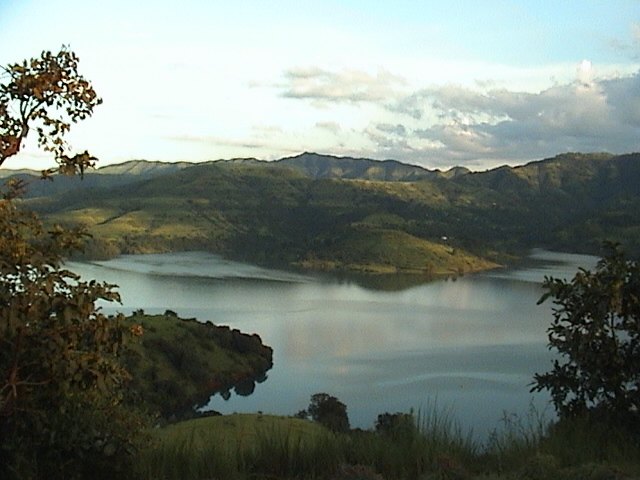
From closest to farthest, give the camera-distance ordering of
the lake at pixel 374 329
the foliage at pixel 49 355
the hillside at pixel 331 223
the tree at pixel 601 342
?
the foliage at pixel 49 355 → the tree at pixel 601 342 → the lake at pixel 374 329 → the hillside at pixel 331 223

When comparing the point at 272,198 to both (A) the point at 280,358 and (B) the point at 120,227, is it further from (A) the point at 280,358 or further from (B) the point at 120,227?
(A) the point at 280,358

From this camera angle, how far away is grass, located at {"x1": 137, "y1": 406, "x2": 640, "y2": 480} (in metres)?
5.04

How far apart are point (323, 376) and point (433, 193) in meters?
161

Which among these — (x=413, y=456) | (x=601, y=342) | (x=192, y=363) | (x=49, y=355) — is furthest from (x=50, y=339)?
(x=192, y=363)

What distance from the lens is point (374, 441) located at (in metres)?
5.84

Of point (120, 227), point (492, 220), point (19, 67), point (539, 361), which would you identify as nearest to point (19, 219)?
point (19, 67)

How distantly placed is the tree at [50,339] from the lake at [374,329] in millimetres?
8574

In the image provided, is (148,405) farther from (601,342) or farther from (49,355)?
(601,342)

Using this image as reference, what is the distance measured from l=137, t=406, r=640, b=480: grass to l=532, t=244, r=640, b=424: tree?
0.34 m

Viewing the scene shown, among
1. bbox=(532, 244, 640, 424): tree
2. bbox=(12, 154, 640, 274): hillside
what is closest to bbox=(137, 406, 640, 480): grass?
bbox=(532, 244, 640, 424): tree

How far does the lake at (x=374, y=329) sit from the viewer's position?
35875 millimetres

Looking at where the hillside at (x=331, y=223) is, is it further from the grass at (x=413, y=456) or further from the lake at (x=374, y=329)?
the grass at (x=413, y=456)

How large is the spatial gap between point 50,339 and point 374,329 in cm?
5302

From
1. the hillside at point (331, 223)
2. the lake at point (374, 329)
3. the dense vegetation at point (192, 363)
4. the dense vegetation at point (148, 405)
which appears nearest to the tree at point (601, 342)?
the dense vegetation at point (148, 405)
